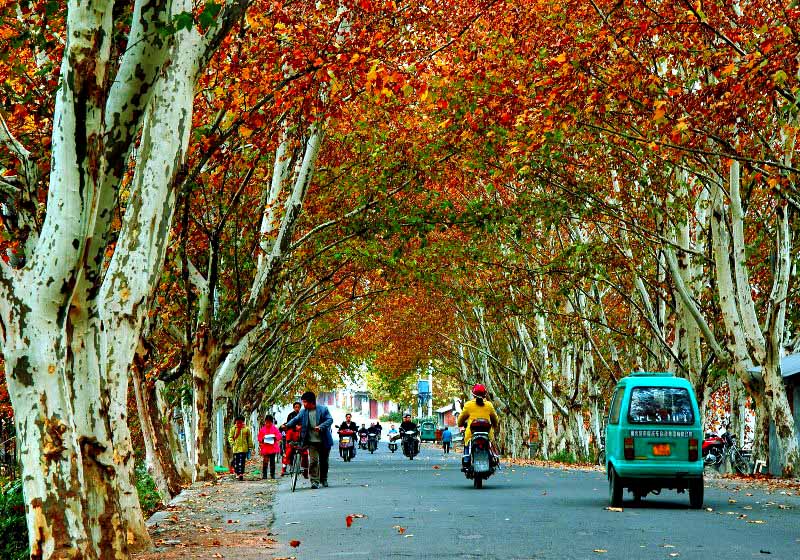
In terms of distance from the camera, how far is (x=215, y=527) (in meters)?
13.4

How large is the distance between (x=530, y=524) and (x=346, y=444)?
3065 cm

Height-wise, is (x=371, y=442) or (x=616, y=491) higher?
(x=371, y=442)

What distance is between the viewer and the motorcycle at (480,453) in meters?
19.0

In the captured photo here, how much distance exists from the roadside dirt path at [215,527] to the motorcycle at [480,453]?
341cm

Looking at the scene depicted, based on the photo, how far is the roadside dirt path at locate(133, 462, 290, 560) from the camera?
10570mm

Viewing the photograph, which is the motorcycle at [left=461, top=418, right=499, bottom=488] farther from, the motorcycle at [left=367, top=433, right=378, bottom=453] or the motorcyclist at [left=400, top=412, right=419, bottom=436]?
the motorcycle at [left=367, top=433, right=378, bottom=453]

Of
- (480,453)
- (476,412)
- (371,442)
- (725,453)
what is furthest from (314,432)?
(371,442)

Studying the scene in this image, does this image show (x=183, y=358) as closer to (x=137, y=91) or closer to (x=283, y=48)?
(x=283, y=48)

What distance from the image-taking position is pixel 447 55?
71.7ft

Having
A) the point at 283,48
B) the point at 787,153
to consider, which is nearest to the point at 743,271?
the point at 787,153

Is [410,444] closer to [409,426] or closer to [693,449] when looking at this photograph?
[409,426]

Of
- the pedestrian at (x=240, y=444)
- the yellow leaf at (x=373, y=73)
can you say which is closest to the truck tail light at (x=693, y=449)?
the yellow leaf at (x=373, y=73)

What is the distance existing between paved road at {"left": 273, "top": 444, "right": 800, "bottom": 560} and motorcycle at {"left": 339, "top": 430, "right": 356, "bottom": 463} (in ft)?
74.6

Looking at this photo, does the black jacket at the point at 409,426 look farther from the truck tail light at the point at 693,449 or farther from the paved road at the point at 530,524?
the truck tail light at the point at 693,449
